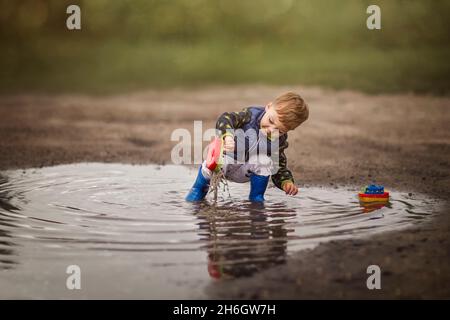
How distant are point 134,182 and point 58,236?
95.2 inches

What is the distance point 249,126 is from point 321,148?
133 inches

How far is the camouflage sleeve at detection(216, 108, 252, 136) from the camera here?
20.5 feet

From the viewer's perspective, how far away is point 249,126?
21.3ft

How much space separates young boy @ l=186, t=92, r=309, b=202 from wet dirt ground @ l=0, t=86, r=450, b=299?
0.99 meters

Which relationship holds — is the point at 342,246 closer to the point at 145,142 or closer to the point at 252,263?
the point at 252,263

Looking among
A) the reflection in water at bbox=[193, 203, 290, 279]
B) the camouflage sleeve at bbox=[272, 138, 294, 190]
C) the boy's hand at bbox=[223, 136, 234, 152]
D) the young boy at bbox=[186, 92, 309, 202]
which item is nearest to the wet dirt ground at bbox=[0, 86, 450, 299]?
the reflection in water at bbox=[193, 203, 290, 279]

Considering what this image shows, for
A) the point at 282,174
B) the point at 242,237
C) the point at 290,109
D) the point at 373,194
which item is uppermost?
the point at 290,109

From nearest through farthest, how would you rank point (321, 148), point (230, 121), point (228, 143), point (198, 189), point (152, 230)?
point (152, 230) → point (228, 143) → point (230, 121) → point (198, 189) → point (321, 148)

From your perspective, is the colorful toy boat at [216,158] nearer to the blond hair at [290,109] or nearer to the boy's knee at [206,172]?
the boy's knee at [206,172]

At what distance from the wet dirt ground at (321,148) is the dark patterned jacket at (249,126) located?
88 centimetres

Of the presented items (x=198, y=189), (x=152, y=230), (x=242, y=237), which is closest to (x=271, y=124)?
(x=198, y=189)

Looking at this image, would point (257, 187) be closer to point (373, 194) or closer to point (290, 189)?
point (290, 189)

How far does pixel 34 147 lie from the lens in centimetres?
995
